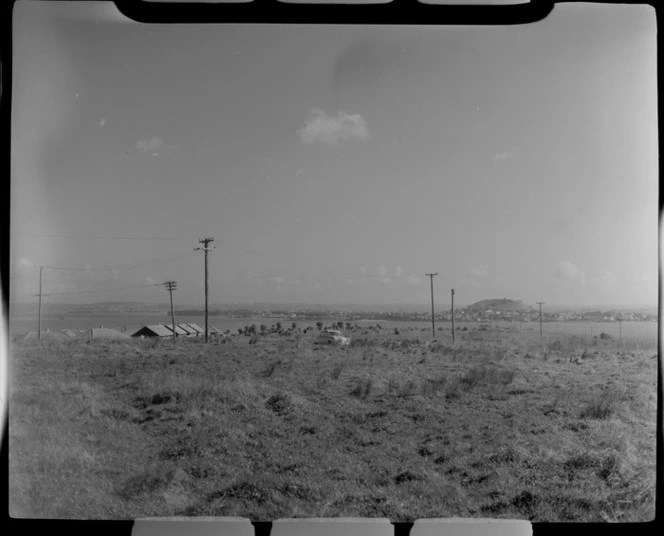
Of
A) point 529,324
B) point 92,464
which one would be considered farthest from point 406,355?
point 92,464

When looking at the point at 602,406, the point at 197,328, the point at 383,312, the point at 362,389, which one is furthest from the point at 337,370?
the point at 602,406

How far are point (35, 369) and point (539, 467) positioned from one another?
2529mm

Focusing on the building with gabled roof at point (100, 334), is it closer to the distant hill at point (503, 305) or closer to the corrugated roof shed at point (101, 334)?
the corrugated roof shed at point (101, 334)

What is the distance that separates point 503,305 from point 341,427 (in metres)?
1.12

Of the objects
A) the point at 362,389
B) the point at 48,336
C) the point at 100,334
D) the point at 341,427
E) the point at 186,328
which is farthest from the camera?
the point at 362,389

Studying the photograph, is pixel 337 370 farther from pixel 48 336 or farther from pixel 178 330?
Answer: pixel 48 336

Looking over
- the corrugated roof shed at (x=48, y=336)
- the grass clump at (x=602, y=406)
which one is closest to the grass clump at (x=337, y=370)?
the grass clump at (x=602, y=406)

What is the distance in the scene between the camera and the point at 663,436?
2.57m

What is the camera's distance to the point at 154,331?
3.02m

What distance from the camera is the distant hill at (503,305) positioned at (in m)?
2.89

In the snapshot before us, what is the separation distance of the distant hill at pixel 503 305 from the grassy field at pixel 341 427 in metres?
0.15

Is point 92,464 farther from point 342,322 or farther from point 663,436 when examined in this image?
point 663,436

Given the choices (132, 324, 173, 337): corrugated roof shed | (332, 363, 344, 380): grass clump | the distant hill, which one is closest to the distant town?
the distant hill

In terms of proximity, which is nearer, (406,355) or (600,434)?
(600,434)
